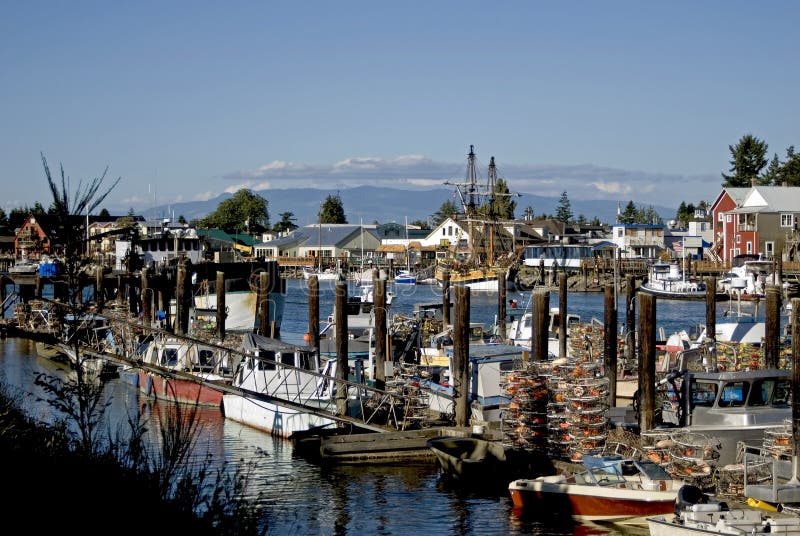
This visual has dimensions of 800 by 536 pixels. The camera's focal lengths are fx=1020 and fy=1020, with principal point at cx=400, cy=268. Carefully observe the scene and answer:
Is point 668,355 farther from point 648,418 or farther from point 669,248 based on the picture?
point 669,248

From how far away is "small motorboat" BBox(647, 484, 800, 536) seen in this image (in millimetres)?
16578

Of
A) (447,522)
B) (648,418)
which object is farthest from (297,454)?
(648,418)

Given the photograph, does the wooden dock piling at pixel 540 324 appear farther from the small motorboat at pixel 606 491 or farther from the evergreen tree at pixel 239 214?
the evergreen tree at pixel 239 214

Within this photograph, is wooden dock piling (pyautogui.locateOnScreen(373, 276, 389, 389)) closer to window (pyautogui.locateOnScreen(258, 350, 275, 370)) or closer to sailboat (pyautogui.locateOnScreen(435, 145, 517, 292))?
window (pyautogui.locateOnScreen(258, 350, 275, 370))

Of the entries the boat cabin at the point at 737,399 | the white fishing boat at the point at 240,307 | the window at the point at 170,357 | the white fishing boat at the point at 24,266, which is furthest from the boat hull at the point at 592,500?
the white fishing boat at the point at 24,266

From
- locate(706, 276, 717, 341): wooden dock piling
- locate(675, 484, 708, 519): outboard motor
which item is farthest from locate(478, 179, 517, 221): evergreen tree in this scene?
locate(675, 484, 708, 519): outboard motor

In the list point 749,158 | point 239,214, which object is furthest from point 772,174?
point 239,214

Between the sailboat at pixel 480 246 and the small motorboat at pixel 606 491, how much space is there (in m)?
91.4

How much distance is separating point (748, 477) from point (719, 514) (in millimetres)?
3393

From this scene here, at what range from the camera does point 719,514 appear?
17.2m

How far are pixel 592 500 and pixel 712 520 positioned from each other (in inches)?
152

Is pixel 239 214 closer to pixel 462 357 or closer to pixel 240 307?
pixel 240 307

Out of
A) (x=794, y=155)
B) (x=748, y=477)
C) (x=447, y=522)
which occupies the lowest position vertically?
(x=447, y=522)

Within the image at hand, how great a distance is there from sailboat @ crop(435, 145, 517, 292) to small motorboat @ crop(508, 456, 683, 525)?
9138 centimetres
